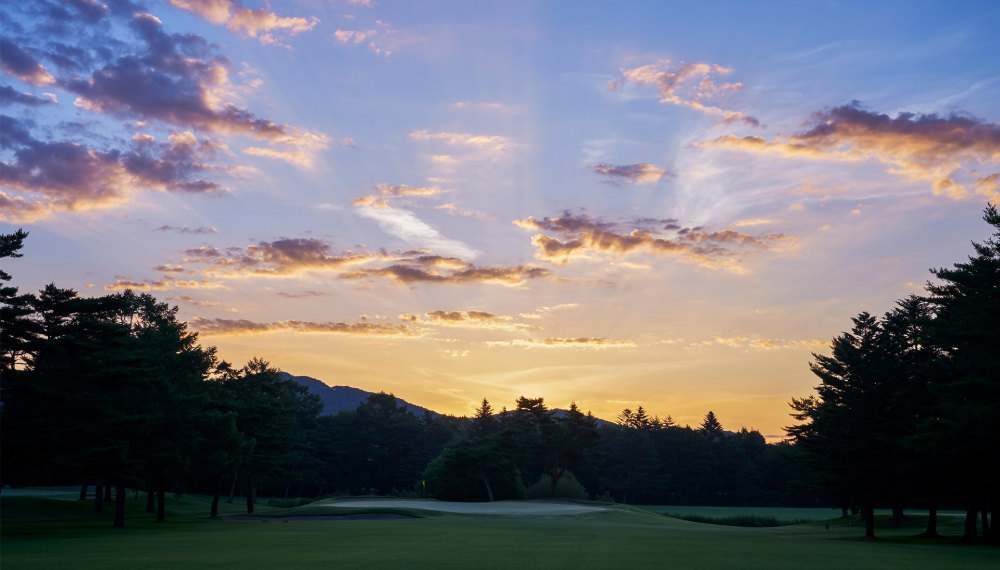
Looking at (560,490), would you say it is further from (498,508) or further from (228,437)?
(228,437)

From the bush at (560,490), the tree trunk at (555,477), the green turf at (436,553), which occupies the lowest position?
the bush at (560,490)

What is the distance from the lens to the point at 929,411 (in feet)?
118

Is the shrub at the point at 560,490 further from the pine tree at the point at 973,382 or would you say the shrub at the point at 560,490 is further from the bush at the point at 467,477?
the pine tree at the point at 973,382

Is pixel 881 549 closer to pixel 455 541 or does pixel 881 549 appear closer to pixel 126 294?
pixel 455 541

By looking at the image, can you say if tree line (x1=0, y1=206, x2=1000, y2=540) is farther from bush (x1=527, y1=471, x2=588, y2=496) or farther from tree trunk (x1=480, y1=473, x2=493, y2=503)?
bush (x1=527, y1=471, x2=588, y2=496)

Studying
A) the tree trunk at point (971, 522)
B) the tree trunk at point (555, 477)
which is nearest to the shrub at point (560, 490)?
the tree trunk at point (555, 477)

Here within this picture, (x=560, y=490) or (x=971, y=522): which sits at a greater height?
(x=971, y=522)

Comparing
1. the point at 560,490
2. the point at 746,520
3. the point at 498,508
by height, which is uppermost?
the point at 498,508

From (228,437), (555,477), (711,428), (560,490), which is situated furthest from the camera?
(711,428)

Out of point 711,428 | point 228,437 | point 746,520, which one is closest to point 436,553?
point 228,437

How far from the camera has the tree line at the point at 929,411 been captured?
29.3 meters

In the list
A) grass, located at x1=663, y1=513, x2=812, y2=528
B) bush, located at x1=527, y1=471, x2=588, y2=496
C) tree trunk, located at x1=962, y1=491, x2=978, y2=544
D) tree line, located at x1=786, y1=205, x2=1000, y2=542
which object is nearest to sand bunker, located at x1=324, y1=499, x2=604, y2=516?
grass, located at x1=663, y1=513, x2=812, y2=528

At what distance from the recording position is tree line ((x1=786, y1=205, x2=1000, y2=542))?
29344mm

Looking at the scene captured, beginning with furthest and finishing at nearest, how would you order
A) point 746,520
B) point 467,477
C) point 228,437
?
point 467,477 → point 746,520 → point 228,437
